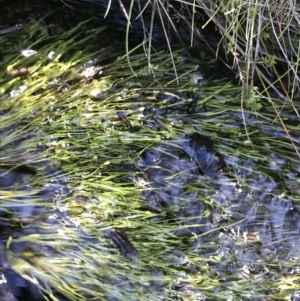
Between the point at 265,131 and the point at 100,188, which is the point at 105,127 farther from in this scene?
the point at 265,131

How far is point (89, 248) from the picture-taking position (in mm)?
1866

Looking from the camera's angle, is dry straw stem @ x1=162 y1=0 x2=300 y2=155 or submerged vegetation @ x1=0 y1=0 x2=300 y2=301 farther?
dry straw stem @ x1=162 y1=0 x2=300 y2=155

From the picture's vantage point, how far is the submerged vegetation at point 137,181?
72.4 inches

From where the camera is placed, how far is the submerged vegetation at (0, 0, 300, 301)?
1838 mm

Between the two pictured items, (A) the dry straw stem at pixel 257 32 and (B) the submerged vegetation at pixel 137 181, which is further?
(A) the dry straw stem at pixel 257 32

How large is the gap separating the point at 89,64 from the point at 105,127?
0.51 metres

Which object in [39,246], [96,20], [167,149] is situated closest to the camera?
[39,246]

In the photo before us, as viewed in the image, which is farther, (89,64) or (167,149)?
(89,64)

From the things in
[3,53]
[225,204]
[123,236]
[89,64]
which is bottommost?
[225,204]

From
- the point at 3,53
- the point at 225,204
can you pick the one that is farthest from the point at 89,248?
the point at 3,53

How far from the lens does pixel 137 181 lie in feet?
6.97

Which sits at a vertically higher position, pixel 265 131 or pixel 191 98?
pixel 191 98

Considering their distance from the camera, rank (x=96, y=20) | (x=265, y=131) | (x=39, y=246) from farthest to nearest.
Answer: (x=96, y=20)
(x=265, y=131)
(x=39, y=246)

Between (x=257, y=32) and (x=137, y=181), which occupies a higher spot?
(x=257, y=32)
